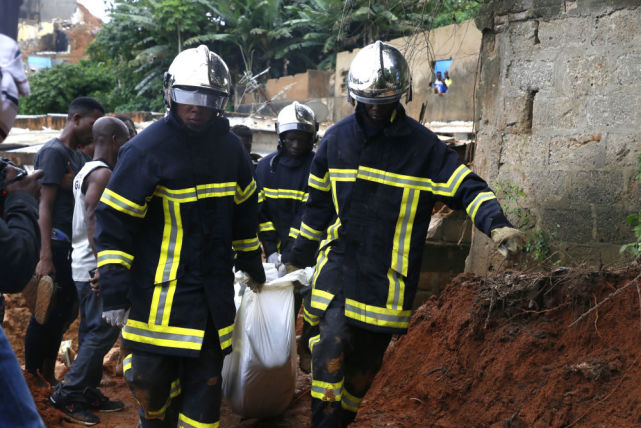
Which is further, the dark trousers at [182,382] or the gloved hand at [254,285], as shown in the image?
the gloved hand at [254,285]

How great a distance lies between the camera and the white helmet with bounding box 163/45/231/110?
3.26m

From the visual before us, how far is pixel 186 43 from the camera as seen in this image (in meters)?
26.6

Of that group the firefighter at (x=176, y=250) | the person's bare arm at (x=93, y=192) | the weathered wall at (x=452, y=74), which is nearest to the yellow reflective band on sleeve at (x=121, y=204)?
the firefighter at (x=176, y=250)

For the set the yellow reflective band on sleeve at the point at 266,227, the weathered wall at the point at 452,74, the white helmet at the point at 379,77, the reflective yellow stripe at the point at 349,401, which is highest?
the weathered wall at the point at 452,74

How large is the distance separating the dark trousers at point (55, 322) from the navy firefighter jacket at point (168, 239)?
1.55 metres

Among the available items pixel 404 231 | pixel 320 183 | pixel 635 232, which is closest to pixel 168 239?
pixel 320 183

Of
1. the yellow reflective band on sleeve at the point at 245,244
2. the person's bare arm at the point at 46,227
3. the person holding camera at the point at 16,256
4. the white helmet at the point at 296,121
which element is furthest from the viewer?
the white helmet at the point at 296,121

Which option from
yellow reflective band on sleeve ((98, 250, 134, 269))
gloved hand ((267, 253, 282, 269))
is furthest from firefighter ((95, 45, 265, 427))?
gloved hand ((267, 253, 282, 269))

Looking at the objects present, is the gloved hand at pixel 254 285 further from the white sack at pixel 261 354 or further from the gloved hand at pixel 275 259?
the gloved hand at pixel 275 259

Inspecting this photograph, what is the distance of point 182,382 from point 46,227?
1707mm

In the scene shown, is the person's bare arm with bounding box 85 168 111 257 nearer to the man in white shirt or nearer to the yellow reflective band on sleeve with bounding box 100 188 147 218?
the man in white shirt

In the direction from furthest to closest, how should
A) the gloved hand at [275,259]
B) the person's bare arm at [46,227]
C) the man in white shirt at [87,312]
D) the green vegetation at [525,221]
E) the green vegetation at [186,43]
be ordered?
the green vegetation at [186,43]
the green vegetation at [525,221]
the gloved hand at [275,259]
the person's bare arm at [46,227]
the man in white shirt at [87,312]

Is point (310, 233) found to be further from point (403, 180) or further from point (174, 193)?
point (174, 193)

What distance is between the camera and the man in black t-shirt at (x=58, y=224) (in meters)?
4.40
